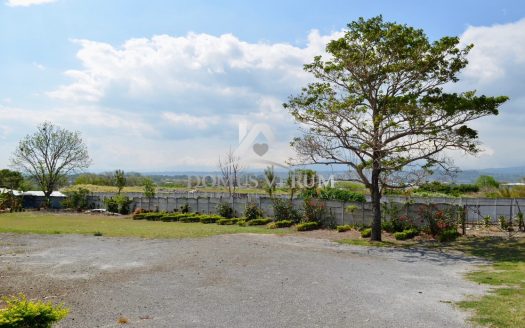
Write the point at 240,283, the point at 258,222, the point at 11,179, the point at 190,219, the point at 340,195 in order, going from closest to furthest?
the point at 240,283 → the point at 258,222 → the point at 190,219 → the point at 340,195 → the point at 11,179

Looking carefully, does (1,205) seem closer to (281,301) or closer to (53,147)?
(53,147)

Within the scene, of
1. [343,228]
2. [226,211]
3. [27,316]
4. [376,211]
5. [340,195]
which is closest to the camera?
[27,316]

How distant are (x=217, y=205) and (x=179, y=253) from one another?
1819 centimetres

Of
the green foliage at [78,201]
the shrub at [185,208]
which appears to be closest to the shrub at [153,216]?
the shrub at [185,208]

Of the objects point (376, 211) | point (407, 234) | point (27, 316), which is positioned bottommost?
point (407, 234)

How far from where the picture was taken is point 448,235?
1986cm

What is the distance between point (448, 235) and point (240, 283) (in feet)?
42.0

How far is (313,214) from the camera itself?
26.0 m

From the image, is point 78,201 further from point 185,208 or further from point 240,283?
point 240,283

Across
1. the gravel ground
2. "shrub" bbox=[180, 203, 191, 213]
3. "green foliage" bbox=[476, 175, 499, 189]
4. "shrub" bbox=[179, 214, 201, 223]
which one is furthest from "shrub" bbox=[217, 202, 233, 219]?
"green foliage" bbox=[476, 175, 499, 189]

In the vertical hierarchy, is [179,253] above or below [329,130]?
below

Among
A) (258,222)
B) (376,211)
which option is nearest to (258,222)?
(258,222)

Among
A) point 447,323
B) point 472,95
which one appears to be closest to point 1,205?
point 472,95

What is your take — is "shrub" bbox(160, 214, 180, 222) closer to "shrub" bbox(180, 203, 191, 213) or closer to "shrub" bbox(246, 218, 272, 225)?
"shrub" bbox(180, 203, 191, 213)
